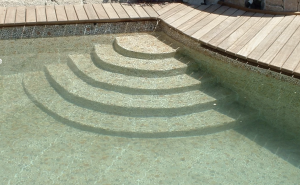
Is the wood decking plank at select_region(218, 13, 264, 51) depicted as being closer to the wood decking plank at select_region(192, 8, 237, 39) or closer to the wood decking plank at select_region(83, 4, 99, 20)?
the wood decking plank at select_region(192, 8, 237, 39)

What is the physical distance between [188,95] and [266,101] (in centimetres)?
93

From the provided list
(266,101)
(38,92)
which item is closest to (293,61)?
(266,101)

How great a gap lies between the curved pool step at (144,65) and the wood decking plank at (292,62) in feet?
3.98

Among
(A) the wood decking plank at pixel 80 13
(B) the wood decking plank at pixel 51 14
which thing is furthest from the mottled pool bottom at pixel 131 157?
(A) the wood decking plank at pixel 80 13

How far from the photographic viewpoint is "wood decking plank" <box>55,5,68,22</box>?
5.54 meters

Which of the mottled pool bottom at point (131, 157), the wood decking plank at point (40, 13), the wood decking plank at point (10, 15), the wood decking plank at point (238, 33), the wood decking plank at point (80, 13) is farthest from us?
the wood decking plank at point (80, 13)

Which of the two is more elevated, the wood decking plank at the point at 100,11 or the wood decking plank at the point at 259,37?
the wood decking plank at the point at 100,11

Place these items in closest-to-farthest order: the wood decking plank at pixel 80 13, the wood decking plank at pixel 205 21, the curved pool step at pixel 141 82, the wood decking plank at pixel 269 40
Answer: the wood decking plank at pixel 269 40 → the curved pool step at pixel 141 82 → the wood decking plank at pixel 205 21 → the wood decking plank at pixel 80 13

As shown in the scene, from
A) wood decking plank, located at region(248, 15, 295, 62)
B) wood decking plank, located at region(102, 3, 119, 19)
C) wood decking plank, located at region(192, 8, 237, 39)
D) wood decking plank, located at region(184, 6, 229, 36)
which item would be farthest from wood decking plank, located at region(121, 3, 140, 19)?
wood decking plank, located at region(248, 15, 295, 62)

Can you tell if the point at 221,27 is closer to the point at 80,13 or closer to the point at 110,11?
the point at 110,11

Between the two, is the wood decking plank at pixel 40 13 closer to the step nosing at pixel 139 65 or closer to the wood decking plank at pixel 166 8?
the step nosing at pixel 139 65

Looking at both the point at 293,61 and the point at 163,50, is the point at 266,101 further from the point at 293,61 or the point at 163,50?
the point at 163,50

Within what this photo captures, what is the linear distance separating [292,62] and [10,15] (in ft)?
13.1

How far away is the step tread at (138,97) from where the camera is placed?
174 inches
